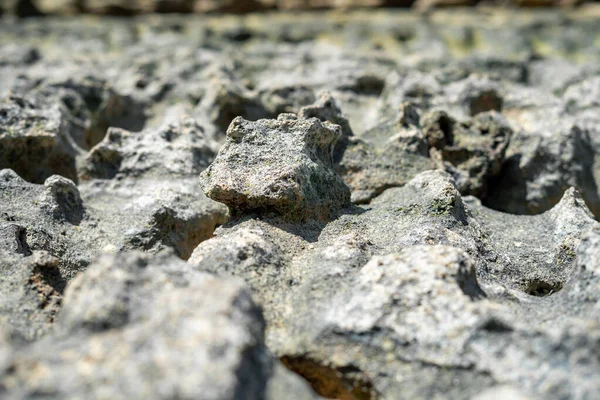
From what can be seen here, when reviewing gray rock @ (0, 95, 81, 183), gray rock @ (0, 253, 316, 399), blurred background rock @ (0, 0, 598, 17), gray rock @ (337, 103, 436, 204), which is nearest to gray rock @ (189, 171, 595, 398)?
gray rock @ (0, 253, 316, 399)

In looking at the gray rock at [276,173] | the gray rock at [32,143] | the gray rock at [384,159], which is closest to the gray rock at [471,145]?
the gray rock at [384,159]

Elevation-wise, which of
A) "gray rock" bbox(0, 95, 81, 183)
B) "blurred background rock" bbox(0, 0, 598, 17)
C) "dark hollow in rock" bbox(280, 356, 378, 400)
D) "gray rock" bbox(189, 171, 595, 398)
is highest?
"gray rock" bbox(189, 171, 595, 398)

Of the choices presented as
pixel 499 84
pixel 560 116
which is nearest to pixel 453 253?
pixel 560 116

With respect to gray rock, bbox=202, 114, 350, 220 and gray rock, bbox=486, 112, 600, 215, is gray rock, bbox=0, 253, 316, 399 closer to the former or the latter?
gray rock, bbox=202, 114, 350, 220

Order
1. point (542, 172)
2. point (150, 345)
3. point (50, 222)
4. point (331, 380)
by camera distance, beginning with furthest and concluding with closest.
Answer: point (542, 172) < point (50, 222) < point (331, 380) < point (150, 345)

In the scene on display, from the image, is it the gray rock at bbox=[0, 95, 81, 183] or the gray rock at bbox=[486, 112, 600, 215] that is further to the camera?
the gray rock at bbox=[486, 112, 600, 215]

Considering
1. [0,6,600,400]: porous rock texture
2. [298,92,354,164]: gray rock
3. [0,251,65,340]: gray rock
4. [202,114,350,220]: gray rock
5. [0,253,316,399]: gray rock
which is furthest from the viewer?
[298,92,354,164]: gray rock

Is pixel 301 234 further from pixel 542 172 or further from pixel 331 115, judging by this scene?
pixel 542 172

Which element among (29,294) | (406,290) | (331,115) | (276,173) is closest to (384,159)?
(331,115)
